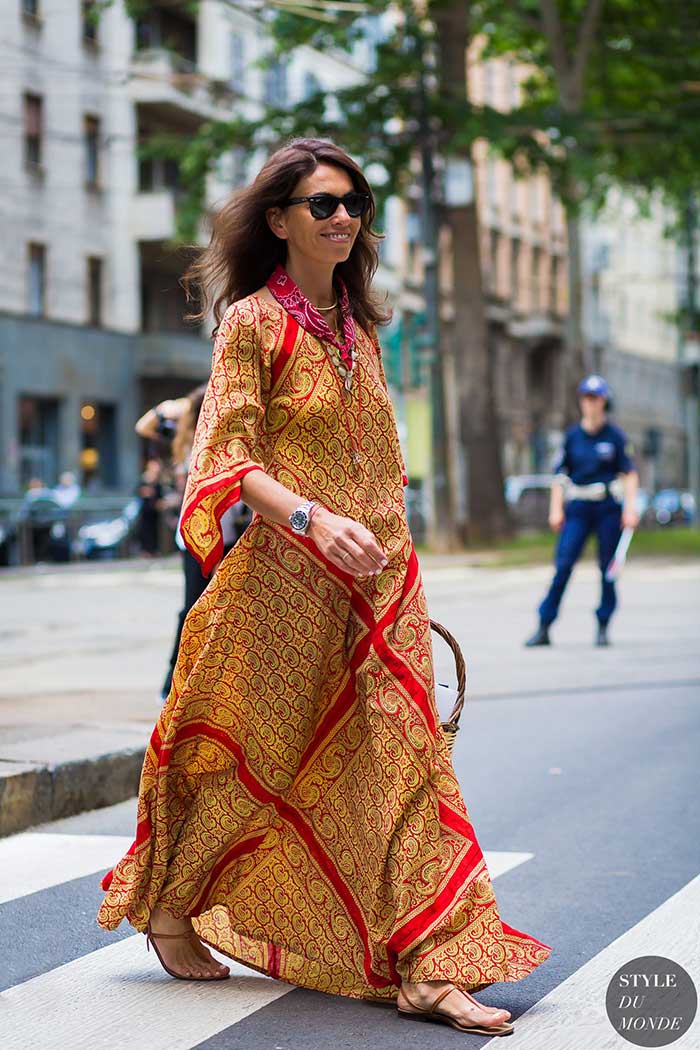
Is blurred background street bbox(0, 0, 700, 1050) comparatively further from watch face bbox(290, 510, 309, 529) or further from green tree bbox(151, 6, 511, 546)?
watch face bbox(290, 510, 309, 529)

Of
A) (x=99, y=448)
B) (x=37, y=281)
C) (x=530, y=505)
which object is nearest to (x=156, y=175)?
(x=37, y=281)

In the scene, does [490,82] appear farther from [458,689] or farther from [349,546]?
[349,546]

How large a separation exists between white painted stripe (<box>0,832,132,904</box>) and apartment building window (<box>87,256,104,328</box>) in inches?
1351

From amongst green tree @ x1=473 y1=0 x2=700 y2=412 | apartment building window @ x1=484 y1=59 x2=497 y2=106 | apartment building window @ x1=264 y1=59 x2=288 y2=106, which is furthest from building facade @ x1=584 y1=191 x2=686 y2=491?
green tree @ x1=473 y1=0 x2=700 y2=412

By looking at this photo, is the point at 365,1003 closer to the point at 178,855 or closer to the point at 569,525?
the point at 178,855

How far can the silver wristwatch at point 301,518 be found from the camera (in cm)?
392

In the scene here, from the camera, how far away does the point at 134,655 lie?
1309cm

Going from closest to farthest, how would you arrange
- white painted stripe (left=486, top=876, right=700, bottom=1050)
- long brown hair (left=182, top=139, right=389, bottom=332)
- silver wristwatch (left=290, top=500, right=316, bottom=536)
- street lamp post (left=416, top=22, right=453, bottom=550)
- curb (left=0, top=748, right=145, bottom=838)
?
white painted stripe (left=486, top=876, right=700, bottom=1050) → silver wristwatch (left=290, top=500, right=316, bottom=536) → long brown hair (left=182, top=139, right=389, bottom=332) → curb (left=0, top=748, right=145, bottom=838) → street lamp post (left=416, top=22, right=453, bottom=550)

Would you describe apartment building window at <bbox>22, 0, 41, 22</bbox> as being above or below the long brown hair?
above

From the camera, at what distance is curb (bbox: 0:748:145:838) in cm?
654

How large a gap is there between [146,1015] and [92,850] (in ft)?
7.07

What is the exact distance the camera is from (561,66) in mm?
31047

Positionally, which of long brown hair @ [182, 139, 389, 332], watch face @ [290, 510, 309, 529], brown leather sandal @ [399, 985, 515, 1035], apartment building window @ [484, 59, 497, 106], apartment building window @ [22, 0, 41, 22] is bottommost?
brown leather sandal @ [399, 985, 515, 1035]

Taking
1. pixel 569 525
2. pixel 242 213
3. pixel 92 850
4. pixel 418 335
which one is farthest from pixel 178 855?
pixel 418 335
